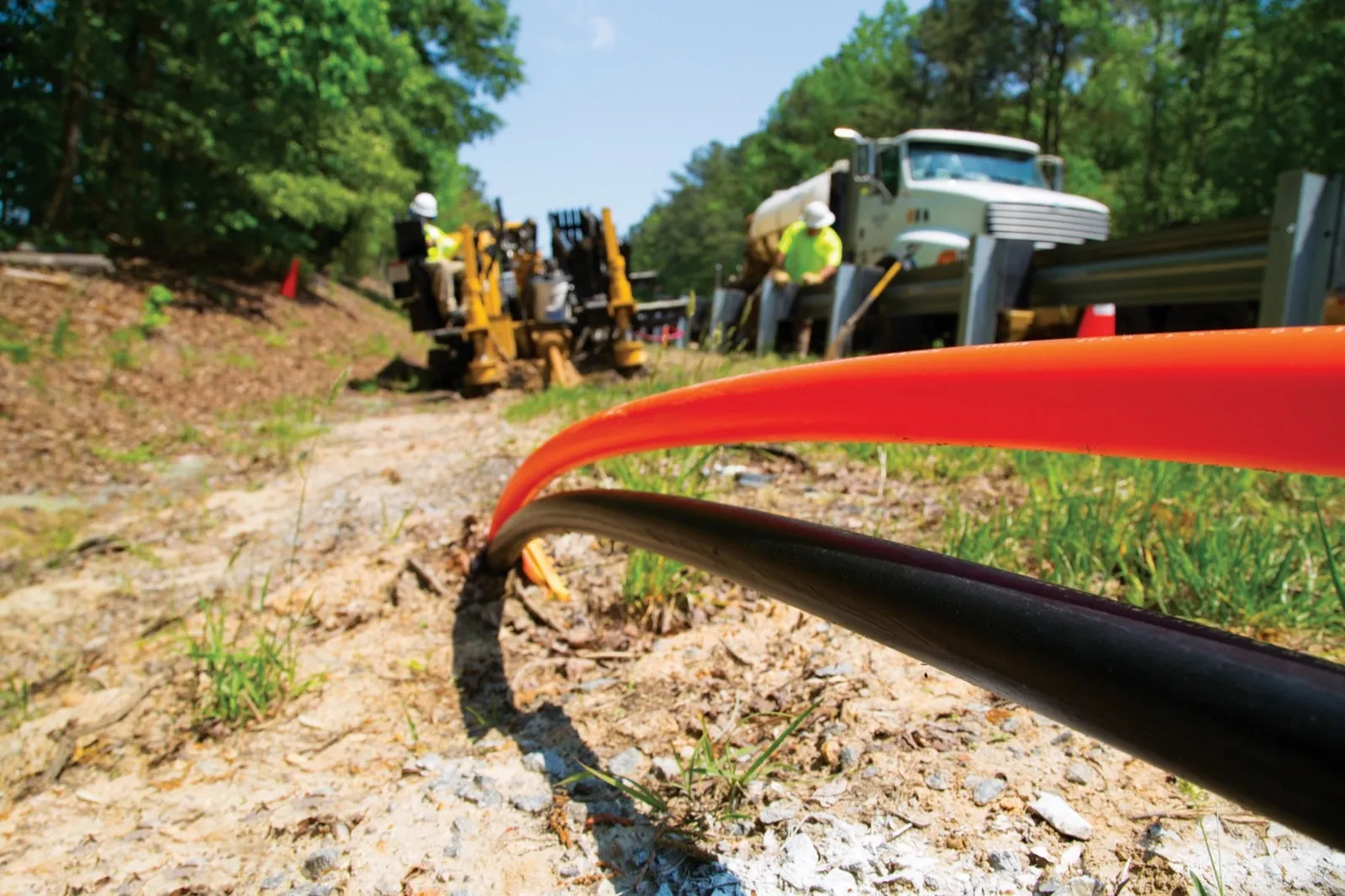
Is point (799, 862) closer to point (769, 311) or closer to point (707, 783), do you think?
point (707, 783)

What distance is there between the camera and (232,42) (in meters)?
10.4

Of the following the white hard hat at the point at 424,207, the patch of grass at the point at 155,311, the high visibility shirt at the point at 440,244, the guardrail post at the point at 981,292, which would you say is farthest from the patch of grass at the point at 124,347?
the guardrail post at the point at 981,292

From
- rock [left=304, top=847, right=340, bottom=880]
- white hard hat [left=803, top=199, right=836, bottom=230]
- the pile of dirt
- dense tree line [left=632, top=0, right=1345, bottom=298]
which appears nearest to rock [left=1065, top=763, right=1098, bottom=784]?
rock [left=304, top=847, right=340, bottom=880]

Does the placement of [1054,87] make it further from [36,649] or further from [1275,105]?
[36,649]

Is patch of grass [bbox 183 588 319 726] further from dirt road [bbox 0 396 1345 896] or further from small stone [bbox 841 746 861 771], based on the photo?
small stone [bbox 841 746 861 771]

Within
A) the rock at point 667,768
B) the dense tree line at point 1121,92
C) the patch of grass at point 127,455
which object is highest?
the dense tree line at point 1121,92

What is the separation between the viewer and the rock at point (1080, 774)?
1.48 metres

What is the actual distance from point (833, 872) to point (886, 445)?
8.04ft

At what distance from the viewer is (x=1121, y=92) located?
3469 centimetres

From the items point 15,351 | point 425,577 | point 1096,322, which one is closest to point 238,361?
point 15,351

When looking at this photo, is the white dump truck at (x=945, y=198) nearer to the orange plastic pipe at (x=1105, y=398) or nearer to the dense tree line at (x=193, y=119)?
the dense tree line at (x=193, y=119)

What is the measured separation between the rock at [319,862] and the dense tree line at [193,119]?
35.2 feet

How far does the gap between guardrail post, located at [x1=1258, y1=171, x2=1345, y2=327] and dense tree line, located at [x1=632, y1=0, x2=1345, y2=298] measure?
78.3 ft

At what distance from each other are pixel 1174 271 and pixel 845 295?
3021 mm
